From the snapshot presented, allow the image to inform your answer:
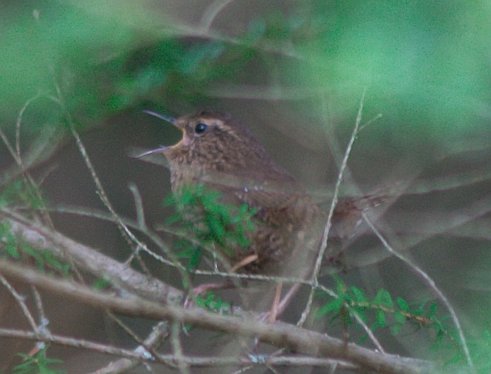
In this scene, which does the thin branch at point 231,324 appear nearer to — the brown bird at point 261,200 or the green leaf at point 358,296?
the green leaf at point 358,296

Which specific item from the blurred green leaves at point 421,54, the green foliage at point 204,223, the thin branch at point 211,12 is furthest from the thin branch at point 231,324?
the thin branch at point 211,12

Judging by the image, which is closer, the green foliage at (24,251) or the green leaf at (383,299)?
the green leaf at (383,299)

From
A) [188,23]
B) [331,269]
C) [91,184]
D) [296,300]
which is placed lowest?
[296,300]

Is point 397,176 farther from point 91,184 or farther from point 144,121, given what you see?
point 91,184

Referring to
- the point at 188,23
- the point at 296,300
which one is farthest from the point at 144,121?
the point at 188,23

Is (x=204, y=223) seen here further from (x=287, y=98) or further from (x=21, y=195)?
(x=287, y=98)

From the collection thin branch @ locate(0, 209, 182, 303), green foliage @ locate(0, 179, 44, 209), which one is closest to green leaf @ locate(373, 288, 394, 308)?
thin branch @ locate(0, 209, 182, 303)

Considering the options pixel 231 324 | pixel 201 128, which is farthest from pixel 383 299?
pixel 201 128
